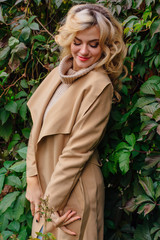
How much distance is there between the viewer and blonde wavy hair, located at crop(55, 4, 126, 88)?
55.7 inches

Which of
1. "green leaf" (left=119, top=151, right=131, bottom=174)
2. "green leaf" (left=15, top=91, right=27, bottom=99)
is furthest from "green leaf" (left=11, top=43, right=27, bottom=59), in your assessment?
"green leaf" (left=119, top=151, right=131, bottom=174)

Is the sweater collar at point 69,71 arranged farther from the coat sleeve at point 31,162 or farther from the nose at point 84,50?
the coat sleeve at point 31,162

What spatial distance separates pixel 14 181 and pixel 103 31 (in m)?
0.97

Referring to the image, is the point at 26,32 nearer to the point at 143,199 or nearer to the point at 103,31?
the point at 103,31

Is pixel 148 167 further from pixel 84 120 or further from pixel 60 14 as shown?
pixel 60 14

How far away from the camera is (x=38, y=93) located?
5.59ft

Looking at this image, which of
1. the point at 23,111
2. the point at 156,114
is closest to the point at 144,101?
the point at 156,114

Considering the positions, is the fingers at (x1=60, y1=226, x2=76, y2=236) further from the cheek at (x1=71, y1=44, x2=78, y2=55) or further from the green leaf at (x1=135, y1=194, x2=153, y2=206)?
A: the cheek at (x1=71, y1=44, x2=78, y2=55)

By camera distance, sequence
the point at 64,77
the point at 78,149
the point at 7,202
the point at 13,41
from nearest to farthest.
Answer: the point at 78,149, the point at 64,77, the point at 7,202, the point at 13,41

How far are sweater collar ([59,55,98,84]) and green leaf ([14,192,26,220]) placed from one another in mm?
722

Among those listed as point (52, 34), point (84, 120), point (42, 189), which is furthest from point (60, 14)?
point (42, 189)

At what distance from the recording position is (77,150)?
55.4 inches

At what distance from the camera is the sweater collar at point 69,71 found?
1.47 meters

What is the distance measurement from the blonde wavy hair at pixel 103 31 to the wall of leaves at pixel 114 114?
0.20 m
